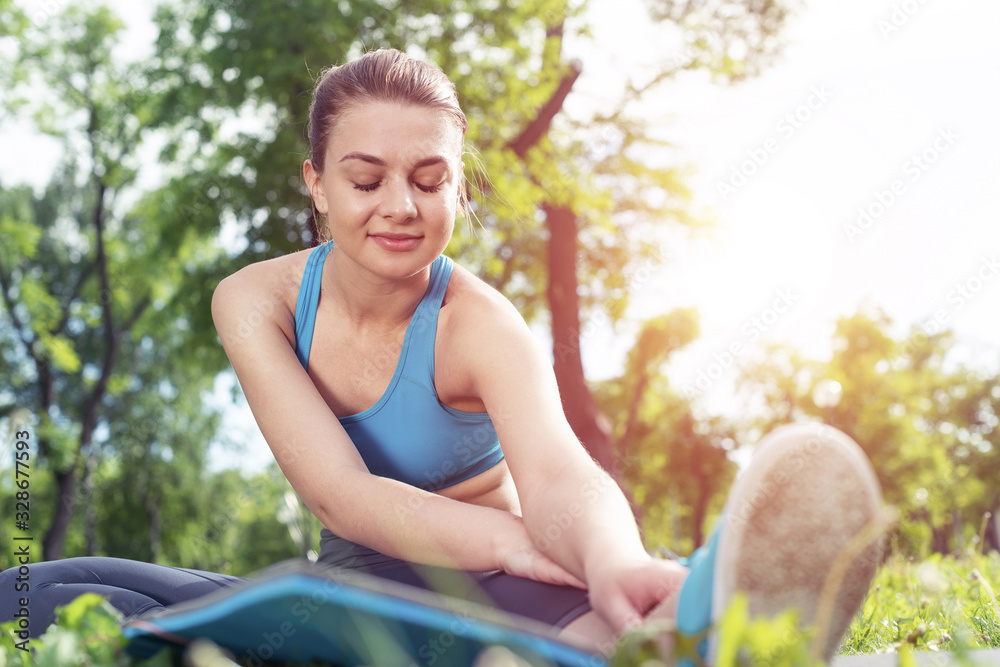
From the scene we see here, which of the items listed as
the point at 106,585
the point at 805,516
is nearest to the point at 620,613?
the point at 805,516

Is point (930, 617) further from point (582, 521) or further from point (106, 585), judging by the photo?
point (106, 585)

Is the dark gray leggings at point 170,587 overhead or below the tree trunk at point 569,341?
overhead

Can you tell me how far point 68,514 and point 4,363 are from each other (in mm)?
5081

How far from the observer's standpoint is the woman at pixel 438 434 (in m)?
1.20

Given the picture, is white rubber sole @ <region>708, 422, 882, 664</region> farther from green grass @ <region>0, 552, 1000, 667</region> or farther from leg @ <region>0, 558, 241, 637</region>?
leg @ <region>0, 558, 241, 637</region>

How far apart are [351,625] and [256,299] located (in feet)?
4.36

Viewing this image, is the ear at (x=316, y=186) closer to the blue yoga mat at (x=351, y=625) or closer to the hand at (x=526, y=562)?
the hand at (x=526, y=562)

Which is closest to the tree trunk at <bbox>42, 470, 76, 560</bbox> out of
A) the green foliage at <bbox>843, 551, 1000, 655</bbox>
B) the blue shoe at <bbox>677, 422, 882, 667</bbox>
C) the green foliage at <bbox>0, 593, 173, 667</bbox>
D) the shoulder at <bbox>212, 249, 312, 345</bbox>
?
the shoulder at <bbox>212, 249, 312, 345</bbox>

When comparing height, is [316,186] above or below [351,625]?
above

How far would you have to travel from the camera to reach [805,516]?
3.91 feet

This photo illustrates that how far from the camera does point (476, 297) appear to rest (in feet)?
7.54

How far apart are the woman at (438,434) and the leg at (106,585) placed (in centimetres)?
5

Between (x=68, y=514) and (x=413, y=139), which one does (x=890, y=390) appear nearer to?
(x=68, y=514)

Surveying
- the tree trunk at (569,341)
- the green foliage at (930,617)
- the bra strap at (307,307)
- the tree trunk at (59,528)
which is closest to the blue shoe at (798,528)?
the green foliage at (930,617)
